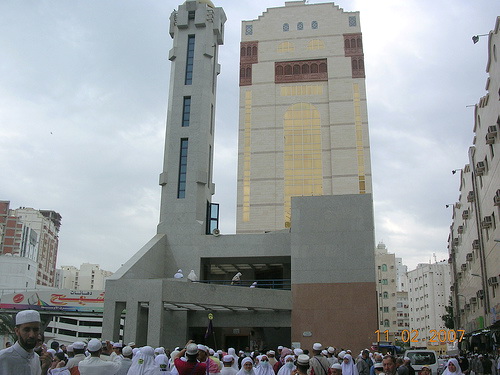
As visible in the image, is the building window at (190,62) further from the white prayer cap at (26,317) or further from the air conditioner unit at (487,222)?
the white prayer cap at (26,317)

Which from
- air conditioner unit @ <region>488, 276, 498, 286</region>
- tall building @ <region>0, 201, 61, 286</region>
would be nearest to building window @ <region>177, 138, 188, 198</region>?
air conditioner unit @ <region>488, 276, 498, 286</region>

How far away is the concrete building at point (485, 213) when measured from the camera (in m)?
29.0

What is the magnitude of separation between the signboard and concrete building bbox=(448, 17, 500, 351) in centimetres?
3156

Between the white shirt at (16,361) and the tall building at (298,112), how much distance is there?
60.5 meters

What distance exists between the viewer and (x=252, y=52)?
73.9m

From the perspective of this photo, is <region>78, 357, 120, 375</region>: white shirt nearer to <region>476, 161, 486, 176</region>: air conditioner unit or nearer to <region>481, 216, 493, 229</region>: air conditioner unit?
<region>481, 216, 493, 229</region>: air conditioner unit

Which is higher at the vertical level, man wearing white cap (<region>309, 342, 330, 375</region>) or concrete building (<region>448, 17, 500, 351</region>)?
concrete building (<region>448, 17, 500, 351</region>)

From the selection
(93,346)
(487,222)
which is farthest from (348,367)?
(487,222)

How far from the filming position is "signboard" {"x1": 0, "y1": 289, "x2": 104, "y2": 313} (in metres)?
44.2

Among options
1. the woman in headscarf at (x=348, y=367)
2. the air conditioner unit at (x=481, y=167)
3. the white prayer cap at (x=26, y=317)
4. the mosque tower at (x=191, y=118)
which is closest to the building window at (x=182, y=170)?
the mosque tower at (x=191, y=118)

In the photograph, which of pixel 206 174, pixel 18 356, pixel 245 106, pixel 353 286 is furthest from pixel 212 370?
pixel 245 106

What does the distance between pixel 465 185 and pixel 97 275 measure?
488ft

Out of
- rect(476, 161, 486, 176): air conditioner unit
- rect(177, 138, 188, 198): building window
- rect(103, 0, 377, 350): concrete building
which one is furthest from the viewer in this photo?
rect(177, 138, 188, 198): building window

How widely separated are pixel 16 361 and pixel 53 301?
4434cm
